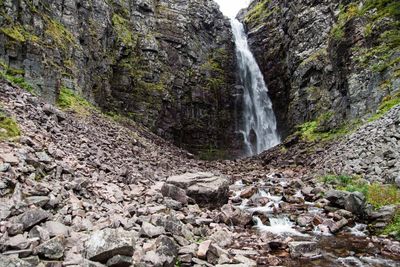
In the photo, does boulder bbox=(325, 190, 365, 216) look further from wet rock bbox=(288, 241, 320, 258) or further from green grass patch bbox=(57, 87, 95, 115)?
green grass patch bbox=(57, 87, 95, 115)

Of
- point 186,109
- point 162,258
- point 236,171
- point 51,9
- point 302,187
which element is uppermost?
point 51,9

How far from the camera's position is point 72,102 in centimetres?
2369

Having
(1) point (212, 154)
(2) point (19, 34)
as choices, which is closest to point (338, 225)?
(2) point (19, 34)

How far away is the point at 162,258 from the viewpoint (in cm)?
712

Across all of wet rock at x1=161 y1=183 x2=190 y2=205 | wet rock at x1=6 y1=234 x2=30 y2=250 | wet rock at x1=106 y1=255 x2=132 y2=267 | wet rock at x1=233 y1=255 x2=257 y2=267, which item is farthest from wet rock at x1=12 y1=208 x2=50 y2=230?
wet rock at x1=161 y1=183 x2=190 y2=205

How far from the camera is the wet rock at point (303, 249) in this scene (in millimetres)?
9328

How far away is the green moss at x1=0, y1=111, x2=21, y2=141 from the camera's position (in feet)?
33.8

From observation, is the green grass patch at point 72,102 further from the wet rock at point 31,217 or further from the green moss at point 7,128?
the wet rock at point 31,217

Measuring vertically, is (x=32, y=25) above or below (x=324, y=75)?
above

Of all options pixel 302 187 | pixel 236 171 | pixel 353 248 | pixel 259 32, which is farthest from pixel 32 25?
pixel 259 32

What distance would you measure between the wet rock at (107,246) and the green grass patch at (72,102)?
17324 millimetres

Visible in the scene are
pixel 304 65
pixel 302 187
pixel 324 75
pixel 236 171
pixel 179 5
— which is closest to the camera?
pixel 302 187

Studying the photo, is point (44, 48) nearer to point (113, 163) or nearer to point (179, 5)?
point (113, 163)

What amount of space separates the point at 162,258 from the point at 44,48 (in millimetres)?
22264
